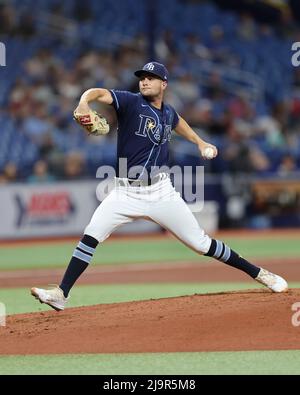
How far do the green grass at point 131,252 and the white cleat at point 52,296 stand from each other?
21.5 feet

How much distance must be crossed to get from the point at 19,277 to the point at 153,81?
5.70 m

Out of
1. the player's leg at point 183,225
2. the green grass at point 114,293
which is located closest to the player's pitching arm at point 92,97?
the player's leg at point 183,225

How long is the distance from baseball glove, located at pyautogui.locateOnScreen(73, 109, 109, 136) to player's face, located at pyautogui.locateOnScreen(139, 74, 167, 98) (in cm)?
58

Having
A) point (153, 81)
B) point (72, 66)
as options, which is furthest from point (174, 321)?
point (72, 66)

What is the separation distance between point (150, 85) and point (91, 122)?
33.0 inches

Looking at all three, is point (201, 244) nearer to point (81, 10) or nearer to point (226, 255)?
point (226, 255)

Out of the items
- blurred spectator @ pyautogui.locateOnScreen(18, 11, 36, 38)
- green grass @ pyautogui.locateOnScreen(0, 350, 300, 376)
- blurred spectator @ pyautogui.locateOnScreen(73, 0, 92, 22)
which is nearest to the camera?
green grass @ pyautogui.locateOnScreen(0, 350, 300, 376)

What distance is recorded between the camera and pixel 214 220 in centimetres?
1900

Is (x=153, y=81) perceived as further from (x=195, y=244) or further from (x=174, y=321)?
(x=174, y=321)

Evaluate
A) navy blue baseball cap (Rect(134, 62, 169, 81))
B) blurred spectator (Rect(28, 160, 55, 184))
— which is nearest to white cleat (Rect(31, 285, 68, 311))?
navy blue baseball cap (Rect(134, 62, 169, 81))

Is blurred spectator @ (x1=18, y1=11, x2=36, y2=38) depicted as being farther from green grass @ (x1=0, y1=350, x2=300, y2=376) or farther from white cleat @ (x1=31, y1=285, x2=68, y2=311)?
green grass @ (x1=0, y1=350, x2=300, y2=376)

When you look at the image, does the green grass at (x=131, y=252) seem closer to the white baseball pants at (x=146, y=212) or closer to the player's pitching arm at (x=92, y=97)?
the white baseball pants at (x=146, y=212)

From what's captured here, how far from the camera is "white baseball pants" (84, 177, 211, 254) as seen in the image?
7.37 m

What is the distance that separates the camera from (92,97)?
6.89 m
